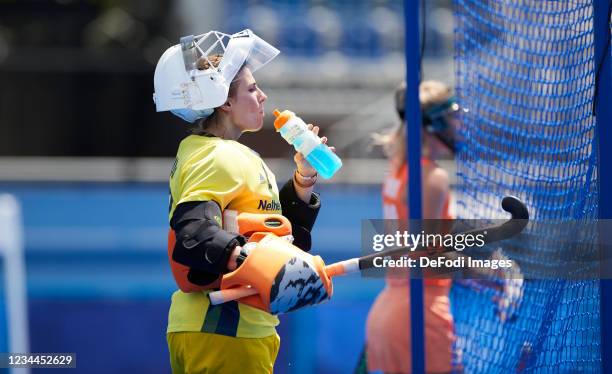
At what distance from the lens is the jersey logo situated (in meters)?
2.64

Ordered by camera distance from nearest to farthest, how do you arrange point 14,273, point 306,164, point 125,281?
point 306,164 → point 14,273 → point 125,281

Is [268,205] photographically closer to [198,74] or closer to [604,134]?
[198,74]

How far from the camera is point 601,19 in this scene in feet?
9.72

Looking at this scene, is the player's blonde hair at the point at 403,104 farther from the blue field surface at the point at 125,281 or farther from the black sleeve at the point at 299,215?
the blue field surface at the point at 125,281

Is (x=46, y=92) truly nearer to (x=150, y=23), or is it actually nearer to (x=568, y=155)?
(x=150, y=23)

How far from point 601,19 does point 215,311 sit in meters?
1.41

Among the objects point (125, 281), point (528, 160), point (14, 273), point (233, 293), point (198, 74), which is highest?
point (198, 74)

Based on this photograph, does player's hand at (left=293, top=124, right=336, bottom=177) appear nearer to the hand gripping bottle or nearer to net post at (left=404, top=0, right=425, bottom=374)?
the hand gripping bottle

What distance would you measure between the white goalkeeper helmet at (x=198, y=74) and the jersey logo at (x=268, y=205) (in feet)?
0.93

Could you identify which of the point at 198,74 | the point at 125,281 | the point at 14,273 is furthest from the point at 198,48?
the point at 125,281

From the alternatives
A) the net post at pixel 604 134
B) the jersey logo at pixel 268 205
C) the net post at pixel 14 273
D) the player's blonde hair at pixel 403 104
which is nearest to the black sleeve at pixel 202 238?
the jersey logo at pixel 268 205

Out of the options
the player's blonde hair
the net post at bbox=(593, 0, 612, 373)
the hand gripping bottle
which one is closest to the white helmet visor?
the hand gripping bottle

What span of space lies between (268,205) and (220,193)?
0.61ft

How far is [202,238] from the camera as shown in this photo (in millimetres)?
2420
